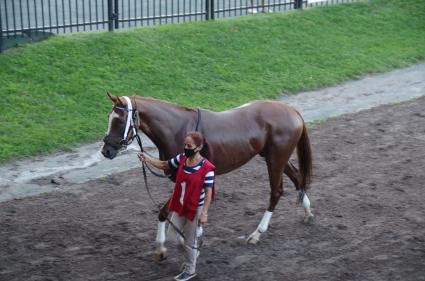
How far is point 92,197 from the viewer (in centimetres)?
947

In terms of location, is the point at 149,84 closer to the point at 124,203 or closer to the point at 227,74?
the point at 227,74

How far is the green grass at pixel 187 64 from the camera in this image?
1205cm

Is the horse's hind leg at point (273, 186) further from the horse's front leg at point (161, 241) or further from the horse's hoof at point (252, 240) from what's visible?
the horse's front leg at point (161, 241)

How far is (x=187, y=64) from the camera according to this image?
1475cm

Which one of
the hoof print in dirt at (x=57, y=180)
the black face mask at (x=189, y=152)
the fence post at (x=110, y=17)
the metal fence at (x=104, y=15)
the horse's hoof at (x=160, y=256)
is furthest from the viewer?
the fence post at (x=110, y=17)

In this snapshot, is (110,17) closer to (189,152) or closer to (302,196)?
(302,196)

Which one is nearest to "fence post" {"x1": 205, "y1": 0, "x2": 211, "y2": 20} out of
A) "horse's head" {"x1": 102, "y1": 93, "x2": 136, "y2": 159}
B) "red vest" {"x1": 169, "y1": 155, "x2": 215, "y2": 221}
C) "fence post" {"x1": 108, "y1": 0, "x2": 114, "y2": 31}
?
"fence post" {"x1": 108, "y1": 0, "x2": 114, "y2": 31}

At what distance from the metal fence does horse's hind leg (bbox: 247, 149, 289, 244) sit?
7.37m

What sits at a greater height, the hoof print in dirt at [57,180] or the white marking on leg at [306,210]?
the white marking on leg at [306,210]

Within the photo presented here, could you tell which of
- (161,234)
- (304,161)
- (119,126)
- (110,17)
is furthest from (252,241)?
(110,17)

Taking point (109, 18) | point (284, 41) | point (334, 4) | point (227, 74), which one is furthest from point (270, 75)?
Answer: point (334, 4)

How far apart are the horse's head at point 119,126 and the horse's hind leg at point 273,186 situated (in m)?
1.69

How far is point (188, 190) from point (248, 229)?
1777 mm

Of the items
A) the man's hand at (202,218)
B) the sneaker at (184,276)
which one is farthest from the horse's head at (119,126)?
the sneaker at (184,276)
